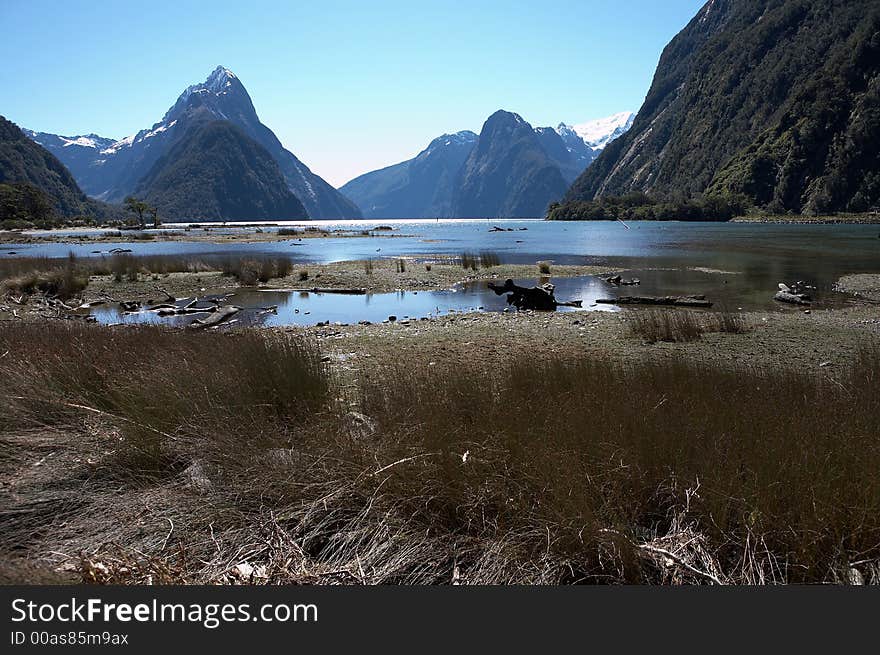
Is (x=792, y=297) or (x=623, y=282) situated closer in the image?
(x=792, y=297)

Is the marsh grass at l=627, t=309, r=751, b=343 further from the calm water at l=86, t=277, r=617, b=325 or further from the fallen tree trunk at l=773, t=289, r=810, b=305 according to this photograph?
the fallen tree trunk at l=773, t=289, r=810, b=305

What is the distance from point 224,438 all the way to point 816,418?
4.27 meters

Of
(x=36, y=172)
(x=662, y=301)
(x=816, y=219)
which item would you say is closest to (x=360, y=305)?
(x=662, y=301)

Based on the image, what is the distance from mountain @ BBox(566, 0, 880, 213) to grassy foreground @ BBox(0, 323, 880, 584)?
154 metres

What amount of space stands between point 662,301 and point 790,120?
162 metres

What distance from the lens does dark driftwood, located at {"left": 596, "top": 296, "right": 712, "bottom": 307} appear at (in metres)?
18.0

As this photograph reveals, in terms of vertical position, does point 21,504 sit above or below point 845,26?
below

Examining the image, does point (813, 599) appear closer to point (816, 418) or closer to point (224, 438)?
point (816, 418)

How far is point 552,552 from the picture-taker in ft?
8.73

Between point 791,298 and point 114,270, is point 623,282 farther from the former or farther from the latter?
point 114,270

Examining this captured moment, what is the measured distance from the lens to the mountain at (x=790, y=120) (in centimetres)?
12450

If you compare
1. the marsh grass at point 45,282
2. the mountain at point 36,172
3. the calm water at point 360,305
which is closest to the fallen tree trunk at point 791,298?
the calm water at point 360,305

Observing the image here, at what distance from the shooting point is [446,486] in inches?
120

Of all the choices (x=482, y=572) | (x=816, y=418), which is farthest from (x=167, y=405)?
(x=816, y=418)
